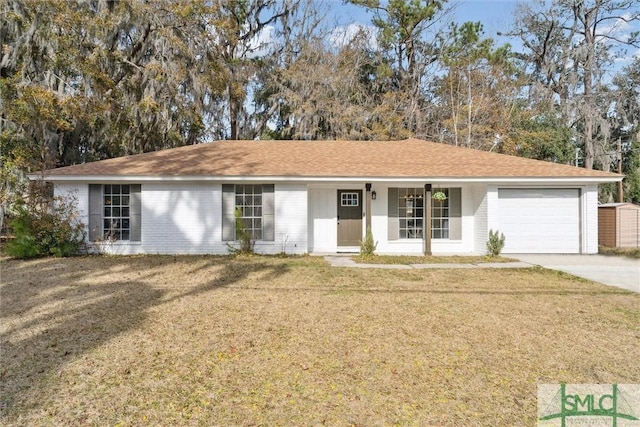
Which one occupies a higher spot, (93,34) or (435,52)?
(435,52)

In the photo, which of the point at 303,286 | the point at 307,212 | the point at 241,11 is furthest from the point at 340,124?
the point at 303,286

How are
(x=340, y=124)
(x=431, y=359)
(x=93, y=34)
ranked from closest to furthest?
(x=431, y=359) < (x=93, y=34) < (x=340, y=124)

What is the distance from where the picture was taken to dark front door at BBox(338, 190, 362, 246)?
1357 centimetres

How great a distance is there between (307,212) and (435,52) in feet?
59.1

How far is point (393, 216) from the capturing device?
13539 millimetres

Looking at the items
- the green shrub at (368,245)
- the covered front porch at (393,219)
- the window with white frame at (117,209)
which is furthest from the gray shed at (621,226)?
the window with white frame at (117,209)

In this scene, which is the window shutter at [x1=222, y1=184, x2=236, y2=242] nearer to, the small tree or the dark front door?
the dark front door

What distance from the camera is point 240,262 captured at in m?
11.0

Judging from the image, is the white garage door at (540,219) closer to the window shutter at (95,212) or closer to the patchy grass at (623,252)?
the patchy grass at (623,252)

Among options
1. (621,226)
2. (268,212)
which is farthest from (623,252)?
(268,212)

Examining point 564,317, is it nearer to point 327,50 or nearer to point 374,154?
point 374,154

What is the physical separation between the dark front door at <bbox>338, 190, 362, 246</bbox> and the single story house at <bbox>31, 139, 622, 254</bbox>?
0.03 m

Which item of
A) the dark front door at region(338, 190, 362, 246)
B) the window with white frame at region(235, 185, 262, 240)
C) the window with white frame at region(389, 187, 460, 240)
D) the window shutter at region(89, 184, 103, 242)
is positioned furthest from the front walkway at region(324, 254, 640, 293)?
the window shutter at region(89, 184, 103, 242)

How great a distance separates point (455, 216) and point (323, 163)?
15.6 feet
